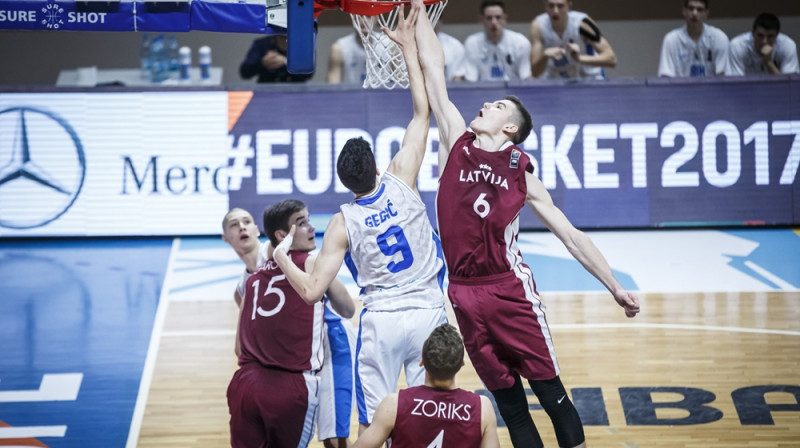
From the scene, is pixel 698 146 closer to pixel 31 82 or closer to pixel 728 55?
pixel 728 55

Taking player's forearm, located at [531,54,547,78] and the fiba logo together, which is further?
player's forearm, located at [531,54,547,78]

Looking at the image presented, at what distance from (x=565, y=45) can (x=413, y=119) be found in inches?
264

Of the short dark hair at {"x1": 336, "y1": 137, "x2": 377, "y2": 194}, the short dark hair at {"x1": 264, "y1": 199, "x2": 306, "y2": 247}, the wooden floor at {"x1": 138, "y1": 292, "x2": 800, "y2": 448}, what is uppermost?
the short dark hair at {"x1": 336, "y1": 137, "x2": 377, "y2": 194}

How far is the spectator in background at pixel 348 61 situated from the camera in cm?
1274

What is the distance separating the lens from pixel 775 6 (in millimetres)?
15336

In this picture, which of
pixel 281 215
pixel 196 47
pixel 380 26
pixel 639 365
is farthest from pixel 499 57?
pixel 281 215

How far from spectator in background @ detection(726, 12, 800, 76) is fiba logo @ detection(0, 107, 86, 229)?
768cm

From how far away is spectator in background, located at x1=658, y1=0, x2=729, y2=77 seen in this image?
504 inches

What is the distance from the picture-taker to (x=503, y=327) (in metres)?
5.88

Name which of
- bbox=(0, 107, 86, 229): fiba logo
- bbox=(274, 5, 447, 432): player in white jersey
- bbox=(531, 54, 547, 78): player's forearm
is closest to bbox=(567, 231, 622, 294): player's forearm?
bbox=(274, 5, 447, 432): player in white jersey

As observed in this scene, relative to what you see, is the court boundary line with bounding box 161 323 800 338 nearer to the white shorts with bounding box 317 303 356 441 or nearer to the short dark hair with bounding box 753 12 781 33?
the white shorts with bounding box 317 303 356 441

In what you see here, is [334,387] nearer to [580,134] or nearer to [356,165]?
[356,165]

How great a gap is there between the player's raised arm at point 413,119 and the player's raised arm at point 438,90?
0.04 m

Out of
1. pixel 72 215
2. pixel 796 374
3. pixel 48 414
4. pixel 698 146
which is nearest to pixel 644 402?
pixel 796 374
